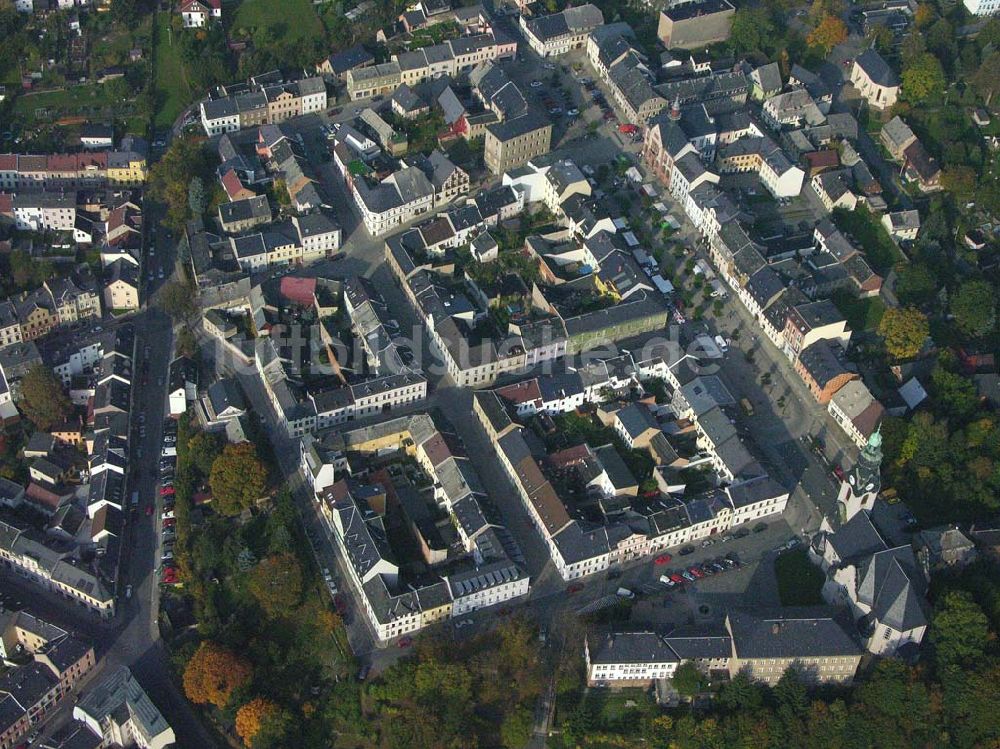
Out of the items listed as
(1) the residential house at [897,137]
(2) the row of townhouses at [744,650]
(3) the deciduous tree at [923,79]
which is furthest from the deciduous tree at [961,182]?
(2) the row of townhouses at [744,650]

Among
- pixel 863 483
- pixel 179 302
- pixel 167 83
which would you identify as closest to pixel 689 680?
pixel 863 483

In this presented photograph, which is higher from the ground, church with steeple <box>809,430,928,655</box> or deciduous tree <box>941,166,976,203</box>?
deciduous tree <box>941,166,976,203</box>

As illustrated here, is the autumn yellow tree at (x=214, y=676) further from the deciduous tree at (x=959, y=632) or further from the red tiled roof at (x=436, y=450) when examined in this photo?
the deciduous tree at (x=959, y=632)

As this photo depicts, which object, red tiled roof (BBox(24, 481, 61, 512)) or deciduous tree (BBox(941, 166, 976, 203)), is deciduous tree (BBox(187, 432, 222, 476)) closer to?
red tiled roof (BBox(24, 481, 61, 512))

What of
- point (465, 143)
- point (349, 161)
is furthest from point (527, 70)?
point (349, 161)

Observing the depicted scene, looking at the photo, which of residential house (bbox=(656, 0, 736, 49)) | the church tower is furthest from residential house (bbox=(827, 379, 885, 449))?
residential house (bbox=(656, 0, 736, 49))

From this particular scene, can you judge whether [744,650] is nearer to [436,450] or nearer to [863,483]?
[863,483]
